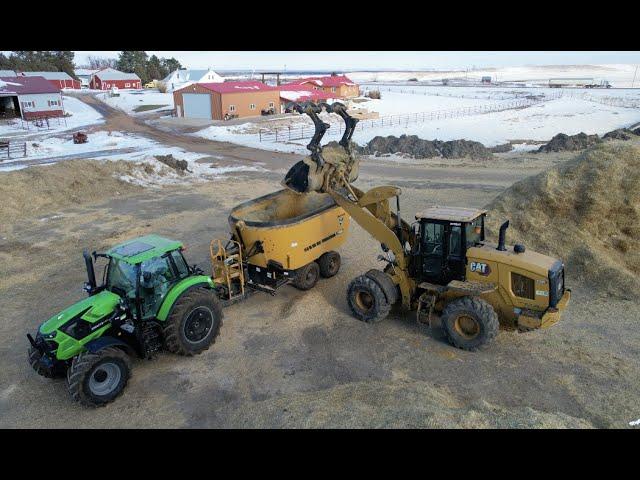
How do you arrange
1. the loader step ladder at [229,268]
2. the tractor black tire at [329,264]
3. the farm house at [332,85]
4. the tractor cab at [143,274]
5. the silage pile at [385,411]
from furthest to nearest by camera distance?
the farm house at [332,85] → the tractor black tire at [329,264] → the loader step ladder at [229,268] → the tractor cab at [143,274] → the silage pile at [385,411]

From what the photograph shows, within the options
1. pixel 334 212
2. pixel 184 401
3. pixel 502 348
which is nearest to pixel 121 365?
pixel 184 401

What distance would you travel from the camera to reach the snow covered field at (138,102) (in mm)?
60075

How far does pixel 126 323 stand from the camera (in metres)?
8.53

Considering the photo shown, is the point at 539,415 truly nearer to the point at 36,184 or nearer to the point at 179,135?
the point at 36,184

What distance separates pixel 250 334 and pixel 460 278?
4.55 metres

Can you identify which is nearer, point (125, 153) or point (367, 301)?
point (367, 301)

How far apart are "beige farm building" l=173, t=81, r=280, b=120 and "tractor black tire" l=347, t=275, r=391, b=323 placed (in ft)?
141

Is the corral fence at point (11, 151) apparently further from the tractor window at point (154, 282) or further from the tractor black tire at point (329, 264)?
the tractor window at point (154, 282)

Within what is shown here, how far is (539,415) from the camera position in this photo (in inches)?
265

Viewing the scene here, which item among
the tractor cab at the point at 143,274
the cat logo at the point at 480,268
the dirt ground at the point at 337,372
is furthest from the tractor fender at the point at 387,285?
the tractor cab at the point at 143,274

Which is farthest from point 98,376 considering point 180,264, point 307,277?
point 307,277

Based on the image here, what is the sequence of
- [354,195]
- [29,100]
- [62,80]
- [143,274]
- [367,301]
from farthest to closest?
[62,80] → [29,100] → [354,195] → [367,301] → [143,274]

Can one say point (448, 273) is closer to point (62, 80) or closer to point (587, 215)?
point (587, 215)

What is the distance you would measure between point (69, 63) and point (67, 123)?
180 feet
